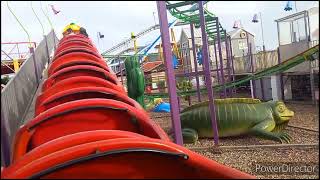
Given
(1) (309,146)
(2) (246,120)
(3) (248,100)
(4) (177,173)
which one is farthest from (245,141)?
(4) (177,173)

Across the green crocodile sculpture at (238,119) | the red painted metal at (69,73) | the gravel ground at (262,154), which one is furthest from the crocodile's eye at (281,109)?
the red painted metal at (69,73)

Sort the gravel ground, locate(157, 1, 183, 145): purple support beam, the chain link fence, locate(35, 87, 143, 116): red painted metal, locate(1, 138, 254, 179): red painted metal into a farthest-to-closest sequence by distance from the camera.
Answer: the gravel ground, locate(157, 1, 183, 145): purple support beam, locate(35, 87, 143, 116): red painted metal, the chain link fence, locate(1, 138, 254, 179): red painted metal

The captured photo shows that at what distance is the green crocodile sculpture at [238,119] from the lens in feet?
22.7

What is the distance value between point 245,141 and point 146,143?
5248mm

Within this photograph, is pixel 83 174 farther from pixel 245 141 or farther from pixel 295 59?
pixel 295 59

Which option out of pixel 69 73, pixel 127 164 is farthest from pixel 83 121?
pixel 69 73

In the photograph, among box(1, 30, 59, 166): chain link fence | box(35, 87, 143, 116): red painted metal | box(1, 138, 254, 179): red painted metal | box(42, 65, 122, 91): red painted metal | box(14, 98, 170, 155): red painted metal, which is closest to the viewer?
box(1, 138, 254, 179): red painted metal

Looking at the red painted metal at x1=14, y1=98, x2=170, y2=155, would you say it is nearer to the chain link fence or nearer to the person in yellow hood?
the chain link fence

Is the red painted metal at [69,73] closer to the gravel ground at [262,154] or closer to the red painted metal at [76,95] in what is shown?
the red painted metal at [76,95]

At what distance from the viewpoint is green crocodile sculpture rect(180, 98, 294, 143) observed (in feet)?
22.7

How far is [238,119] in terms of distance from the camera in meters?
7.02

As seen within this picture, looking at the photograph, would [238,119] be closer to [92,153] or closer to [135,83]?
[135,83]

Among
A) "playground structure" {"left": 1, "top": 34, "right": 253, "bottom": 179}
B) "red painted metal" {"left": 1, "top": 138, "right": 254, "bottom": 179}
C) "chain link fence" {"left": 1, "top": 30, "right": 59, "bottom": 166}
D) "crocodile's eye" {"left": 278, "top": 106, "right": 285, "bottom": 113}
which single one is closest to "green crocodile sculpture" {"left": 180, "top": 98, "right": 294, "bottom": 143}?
"crocodile's eye" {"left": 278, "top": 106, "right": 285, "bottom": 113}

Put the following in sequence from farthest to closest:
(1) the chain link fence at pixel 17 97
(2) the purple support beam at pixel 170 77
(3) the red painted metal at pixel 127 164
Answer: (2) the purple support beam at pixel 170 77 → (1) the chain link fence at pixel 17 97 → (3) the red painted metal at pixel 127 164
